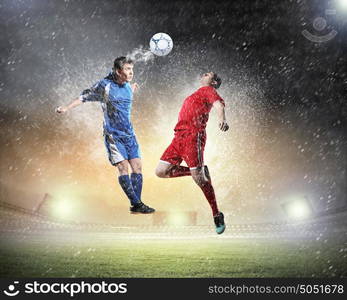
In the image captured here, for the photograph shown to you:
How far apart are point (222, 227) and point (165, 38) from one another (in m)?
4.63

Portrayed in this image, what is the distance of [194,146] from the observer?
Answer: 6.53m

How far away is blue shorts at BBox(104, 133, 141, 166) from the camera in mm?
6523

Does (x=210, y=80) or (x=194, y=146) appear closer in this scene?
(x=194, y=146)

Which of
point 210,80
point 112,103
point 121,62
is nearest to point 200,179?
point 210,80

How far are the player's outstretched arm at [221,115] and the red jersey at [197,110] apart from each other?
0.59 feet

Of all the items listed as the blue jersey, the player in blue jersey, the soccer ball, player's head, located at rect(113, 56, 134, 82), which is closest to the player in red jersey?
the player in blue jersey

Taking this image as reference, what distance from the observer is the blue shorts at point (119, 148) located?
21.4ft

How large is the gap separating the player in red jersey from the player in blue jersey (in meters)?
Result: 0.51

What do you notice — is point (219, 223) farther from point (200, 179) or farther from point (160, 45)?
point (160, 45)

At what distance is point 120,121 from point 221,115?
1.84m

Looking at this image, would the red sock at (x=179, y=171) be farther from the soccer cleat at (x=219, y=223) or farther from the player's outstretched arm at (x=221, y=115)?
the player's outstretched arm at (x=221, y=115)

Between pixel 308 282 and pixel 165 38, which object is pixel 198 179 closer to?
pixel 308 282

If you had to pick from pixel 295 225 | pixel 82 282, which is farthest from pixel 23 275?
pixel 295 225

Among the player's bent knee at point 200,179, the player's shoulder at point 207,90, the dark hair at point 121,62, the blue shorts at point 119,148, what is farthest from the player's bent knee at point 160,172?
the dark hair at point 121,62
